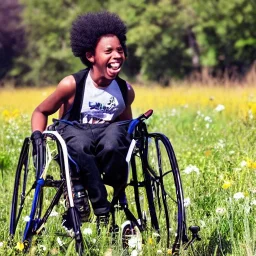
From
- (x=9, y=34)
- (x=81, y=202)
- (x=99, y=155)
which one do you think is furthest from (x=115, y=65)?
(x=9, y=34)

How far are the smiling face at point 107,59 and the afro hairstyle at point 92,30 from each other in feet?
0.12

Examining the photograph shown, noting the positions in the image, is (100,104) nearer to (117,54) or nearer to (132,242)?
(117,54)

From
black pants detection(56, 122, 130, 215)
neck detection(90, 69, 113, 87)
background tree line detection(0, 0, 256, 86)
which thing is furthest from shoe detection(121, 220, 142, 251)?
background tree line detection(0, 0, 256, 86)

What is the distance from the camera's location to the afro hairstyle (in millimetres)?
3846

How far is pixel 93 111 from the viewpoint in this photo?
3.81 metres

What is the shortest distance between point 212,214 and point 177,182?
40.4 inches

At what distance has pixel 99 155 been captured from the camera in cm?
357

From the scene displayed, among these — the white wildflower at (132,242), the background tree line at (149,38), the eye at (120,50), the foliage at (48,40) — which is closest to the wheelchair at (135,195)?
the white wildflower at (132,242)

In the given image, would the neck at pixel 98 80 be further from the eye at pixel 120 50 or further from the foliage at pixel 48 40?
the foliage at pixel 48 40

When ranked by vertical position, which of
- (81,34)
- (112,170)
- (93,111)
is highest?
(81,34)

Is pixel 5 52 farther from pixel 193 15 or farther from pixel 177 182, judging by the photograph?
pixel 177 182

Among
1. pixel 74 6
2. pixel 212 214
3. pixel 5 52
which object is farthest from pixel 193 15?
pixel 212 214

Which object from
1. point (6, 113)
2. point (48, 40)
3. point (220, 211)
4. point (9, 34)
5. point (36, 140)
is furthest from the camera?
point (48, 40)

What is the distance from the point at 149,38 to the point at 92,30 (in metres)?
25.8
